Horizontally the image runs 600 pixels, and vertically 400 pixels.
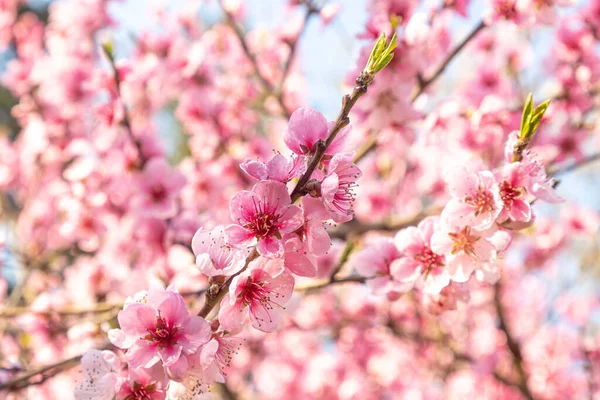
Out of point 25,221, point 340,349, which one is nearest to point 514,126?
point 340,349

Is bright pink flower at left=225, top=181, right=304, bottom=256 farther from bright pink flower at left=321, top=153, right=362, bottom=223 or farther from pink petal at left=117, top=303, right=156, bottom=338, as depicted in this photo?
pink petal at left=117, top=303, right=156, bottom=338

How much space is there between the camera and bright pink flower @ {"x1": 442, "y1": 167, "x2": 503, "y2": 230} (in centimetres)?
141

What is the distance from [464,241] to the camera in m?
1.47

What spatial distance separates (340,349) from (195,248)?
3.66 m

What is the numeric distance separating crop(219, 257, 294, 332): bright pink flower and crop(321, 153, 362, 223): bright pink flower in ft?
0.59

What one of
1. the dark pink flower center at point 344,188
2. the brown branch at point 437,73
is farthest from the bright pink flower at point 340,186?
the brown branch at point 437,73

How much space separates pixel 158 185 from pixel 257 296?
5.01 ft

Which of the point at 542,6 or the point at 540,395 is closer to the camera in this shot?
the point at 542,6

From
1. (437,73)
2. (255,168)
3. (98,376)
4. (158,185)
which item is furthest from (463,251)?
(158,185)

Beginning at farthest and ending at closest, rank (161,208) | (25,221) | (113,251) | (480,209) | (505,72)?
1. (25,221)
2. (505,72)
3. (113,251)
4. (161,208)
5. (480,209)

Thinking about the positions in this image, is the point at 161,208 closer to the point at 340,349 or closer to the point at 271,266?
the point at 271,266

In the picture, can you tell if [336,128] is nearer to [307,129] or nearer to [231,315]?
[307,129]

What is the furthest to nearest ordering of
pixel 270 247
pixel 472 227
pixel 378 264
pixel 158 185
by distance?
pixel 158 185, pixel 378 264, pixel 472 227, pixel 270 247

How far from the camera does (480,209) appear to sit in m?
1.43
